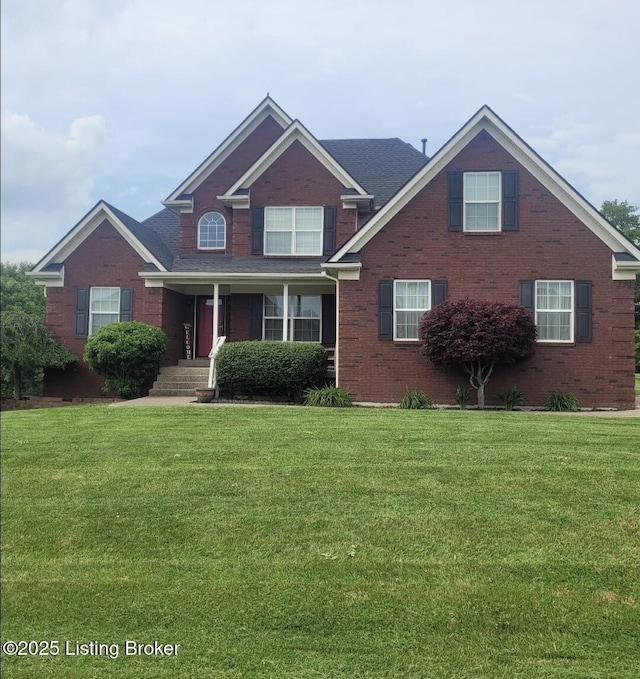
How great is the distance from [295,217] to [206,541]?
14.4 meters

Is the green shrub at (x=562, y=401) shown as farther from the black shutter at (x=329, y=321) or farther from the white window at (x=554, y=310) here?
the black shutter at (x=329, y=321)

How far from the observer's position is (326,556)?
4.32 meters

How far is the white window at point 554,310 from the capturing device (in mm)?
14305

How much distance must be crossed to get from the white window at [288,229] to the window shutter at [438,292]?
487 cm

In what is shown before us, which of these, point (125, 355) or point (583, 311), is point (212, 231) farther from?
point (583, 311)

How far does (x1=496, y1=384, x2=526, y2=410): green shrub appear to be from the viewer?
13.7m

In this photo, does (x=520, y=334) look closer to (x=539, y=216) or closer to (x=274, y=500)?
(x=539, y=216)

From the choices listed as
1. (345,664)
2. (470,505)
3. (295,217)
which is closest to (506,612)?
(345,664)

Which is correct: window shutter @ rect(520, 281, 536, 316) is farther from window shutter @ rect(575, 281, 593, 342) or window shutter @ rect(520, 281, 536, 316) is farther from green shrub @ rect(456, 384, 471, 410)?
green shrub @ rect(456, 384, 471, 410)

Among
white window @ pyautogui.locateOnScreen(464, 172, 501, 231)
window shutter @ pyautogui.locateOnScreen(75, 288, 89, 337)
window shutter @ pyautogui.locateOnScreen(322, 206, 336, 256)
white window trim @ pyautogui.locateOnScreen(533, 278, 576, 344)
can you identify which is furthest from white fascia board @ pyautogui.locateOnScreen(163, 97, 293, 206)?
white window trim @ pyautogui.locateOnScreen(533, 278, 576, 344)

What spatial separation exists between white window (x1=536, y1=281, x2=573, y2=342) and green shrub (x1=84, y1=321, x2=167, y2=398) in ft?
33.6

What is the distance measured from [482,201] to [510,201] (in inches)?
27.4

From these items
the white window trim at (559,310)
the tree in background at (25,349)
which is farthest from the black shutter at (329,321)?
the tree in background at (25,349)

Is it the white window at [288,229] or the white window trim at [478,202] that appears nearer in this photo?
the white window trim at [478,202]
